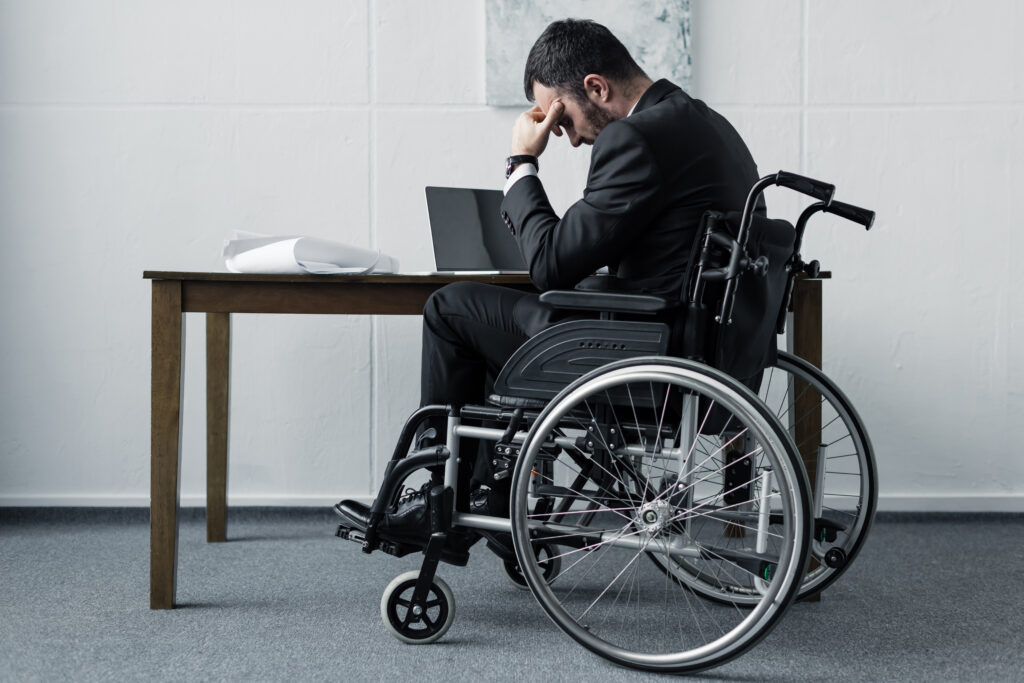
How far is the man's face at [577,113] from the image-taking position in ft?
5.69

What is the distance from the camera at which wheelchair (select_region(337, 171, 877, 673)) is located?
140 cm

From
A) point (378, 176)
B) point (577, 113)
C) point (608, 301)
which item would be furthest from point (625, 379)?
point (378, 176)

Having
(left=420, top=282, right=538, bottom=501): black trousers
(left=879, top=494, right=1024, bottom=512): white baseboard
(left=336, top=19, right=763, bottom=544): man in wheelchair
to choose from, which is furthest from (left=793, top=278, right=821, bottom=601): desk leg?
(left=879, top=494, right=1024, bottom=512): white baseboard

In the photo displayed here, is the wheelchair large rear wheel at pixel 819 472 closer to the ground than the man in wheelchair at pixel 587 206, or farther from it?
closer to the ground

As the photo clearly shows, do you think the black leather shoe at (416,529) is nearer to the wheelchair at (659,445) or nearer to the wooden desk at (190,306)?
the wheelchair at (659,445)

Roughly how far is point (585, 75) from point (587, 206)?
0.33m

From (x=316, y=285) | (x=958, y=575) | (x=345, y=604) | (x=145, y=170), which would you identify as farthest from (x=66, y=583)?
(x=958, y=575)

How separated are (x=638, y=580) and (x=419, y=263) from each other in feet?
3.82

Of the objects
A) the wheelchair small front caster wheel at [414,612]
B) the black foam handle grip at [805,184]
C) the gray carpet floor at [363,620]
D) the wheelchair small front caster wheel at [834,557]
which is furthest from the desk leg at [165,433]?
the wheelchair small front caster wheel at [834,557]

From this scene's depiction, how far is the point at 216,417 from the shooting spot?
2430 mm

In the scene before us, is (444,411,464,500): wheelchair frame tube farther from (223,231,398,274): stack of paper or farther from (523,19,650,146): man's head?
(523,19,650,146): man's head

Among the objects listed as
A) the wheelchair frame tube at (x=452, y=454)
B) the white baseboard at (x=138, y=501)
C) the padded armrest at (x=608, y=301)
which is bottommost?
the white baseboard at (x=138, y=501)

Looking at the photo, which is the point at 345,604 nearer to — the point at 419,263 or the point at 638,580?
the point at 638,580

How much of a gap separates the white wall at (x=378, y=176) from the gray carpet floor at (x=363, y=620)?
1.33 ft
